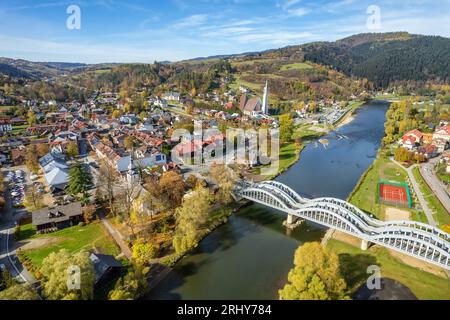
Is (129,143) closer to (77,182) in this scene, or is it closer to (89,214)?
(77,182)

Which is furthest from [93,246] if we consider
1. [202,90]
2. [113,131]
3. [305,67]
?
[305,67]

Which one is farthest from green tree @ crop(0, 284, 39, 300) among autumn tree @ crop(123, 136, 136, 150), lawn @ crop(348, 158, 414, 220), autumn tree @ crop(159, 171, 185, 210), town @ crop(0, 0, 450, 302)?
autumn tree @ crop(123, 136, 136, 150)

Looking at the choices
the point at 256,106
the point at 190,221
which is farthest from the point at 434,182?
the point at 256,106

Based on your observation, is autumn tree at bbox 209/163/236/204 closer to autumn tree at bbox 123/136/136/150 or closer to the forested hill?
autumn tree at bbox 123/136/136/150

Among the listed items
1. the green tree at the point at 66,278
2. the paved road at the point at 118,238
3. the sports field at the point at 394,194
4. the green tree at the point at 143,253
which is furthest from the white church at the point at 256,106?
the green tree at the point at 66,278

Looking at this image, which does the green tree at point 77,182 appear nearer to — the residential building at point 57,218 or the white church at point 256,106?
the residential building at point 57,218

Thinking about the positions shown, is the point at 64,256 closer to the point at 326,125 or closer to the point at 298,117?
the point at 326,125
